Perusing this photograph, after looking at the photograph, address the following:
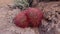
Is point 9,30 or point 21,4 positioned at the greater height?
point 21,4

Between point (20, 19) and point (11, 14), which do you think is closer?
point (20, 19)

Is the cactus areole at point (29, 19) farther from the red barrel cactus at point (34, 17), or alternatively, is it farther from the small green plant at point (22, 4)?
the small green plant at point (22, 4)

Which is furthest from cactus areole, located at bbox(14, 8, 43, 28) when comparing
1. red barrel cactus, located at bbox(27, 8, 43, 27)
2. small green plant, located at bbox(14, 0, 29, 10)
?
small green plant, located at bbox(14, 0, 29, 10)

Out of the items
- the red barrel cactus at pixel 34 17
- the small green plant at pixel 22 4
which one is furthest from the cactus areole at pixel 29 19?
the small green plant at pixel 22 4

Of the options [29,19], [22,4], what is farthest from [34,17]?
[22,4]

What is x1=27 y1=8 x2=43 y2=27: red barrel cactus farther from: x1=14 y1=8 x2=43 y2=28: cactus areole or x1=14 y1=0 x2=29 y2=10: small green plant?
x1=14 y1=0 x2=29 y2=10: small green plant

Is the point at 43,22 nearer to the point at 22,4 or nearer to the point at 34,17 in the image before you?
the point at 34,17

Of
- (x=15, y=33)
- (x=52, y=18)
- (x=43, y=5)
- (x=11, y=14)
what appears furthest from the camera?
(x=43, y=5)

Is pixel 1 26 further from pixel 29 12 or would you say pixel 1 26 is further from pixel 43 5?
pixel 43 5

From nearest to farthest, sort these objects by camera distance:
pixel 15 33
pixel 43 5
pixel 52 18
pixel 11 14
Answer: pixel 15 33 → pixel 52 18 → pixel 11 14 → pixel 43 5

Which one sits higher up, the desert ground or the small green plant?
the small green plant

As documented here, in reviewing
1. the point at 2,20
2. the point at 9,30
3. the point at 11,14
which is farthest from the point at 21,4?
the point at 9,30
